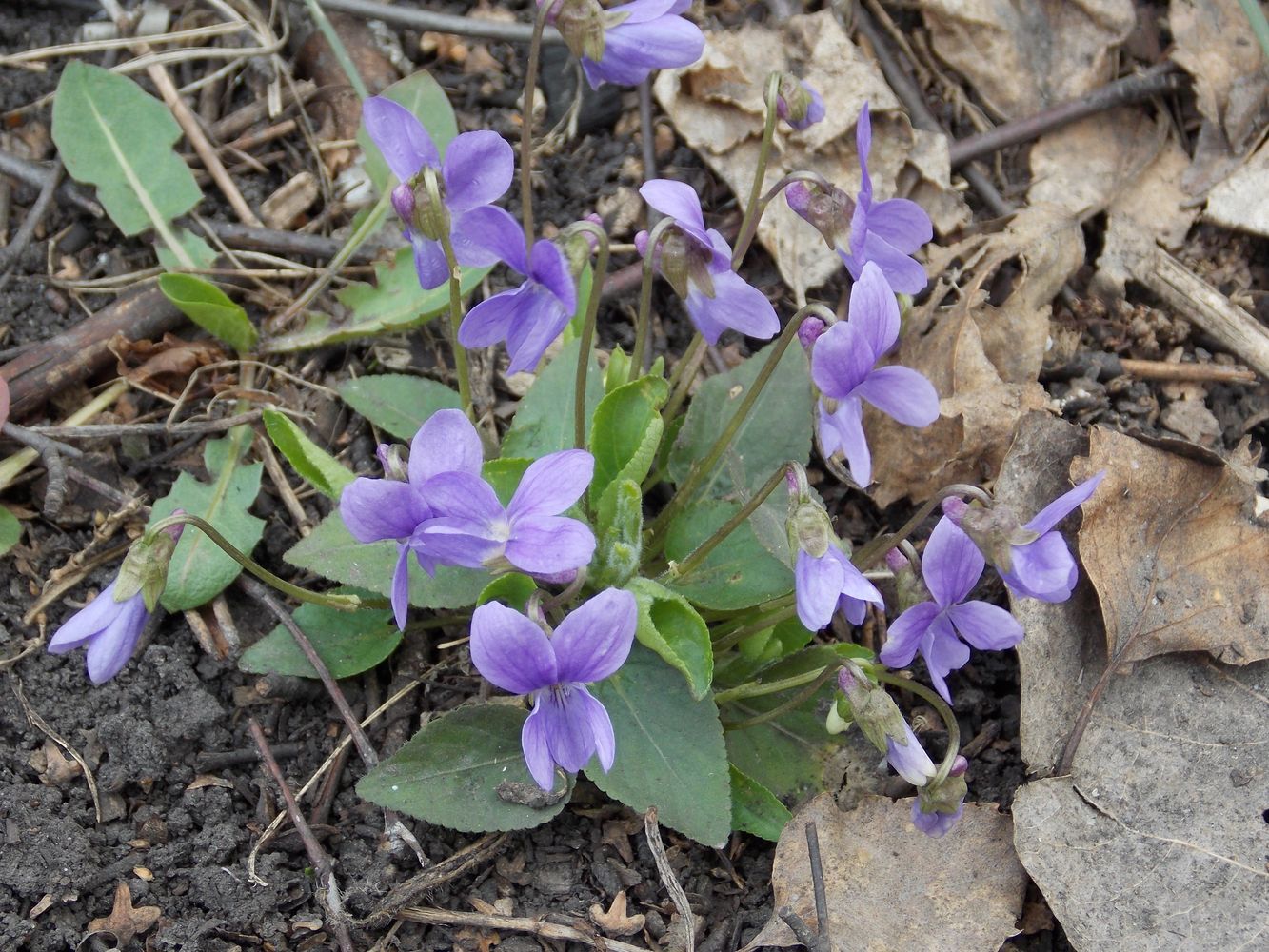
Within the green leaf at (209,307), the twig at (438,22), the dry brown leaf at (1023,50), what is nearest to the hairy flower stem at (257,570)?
the green leaf at (209,307)

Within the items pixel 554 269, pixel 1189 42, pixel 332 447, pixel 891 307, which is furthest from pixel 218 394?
pixel 1189 42

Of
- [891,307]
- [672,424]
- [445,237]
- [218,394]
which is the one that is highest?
[445,237]

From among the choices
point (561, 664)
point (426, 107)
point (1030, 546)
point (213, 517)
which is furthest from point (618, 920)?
point (426, 107)

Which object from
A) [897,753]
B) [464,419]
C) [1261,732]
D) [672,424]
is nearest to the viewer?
[464,419]

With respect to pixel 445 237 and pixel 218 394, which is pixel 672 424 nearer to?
pixel 445 237

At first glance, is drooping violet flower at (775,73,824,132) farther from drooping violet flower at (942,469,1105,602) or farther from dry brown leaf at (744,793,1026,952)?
dry brown leaf at (744,793,1026,952)

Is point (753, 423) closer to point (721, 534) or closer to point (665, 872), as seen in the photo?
point (721, 534)
